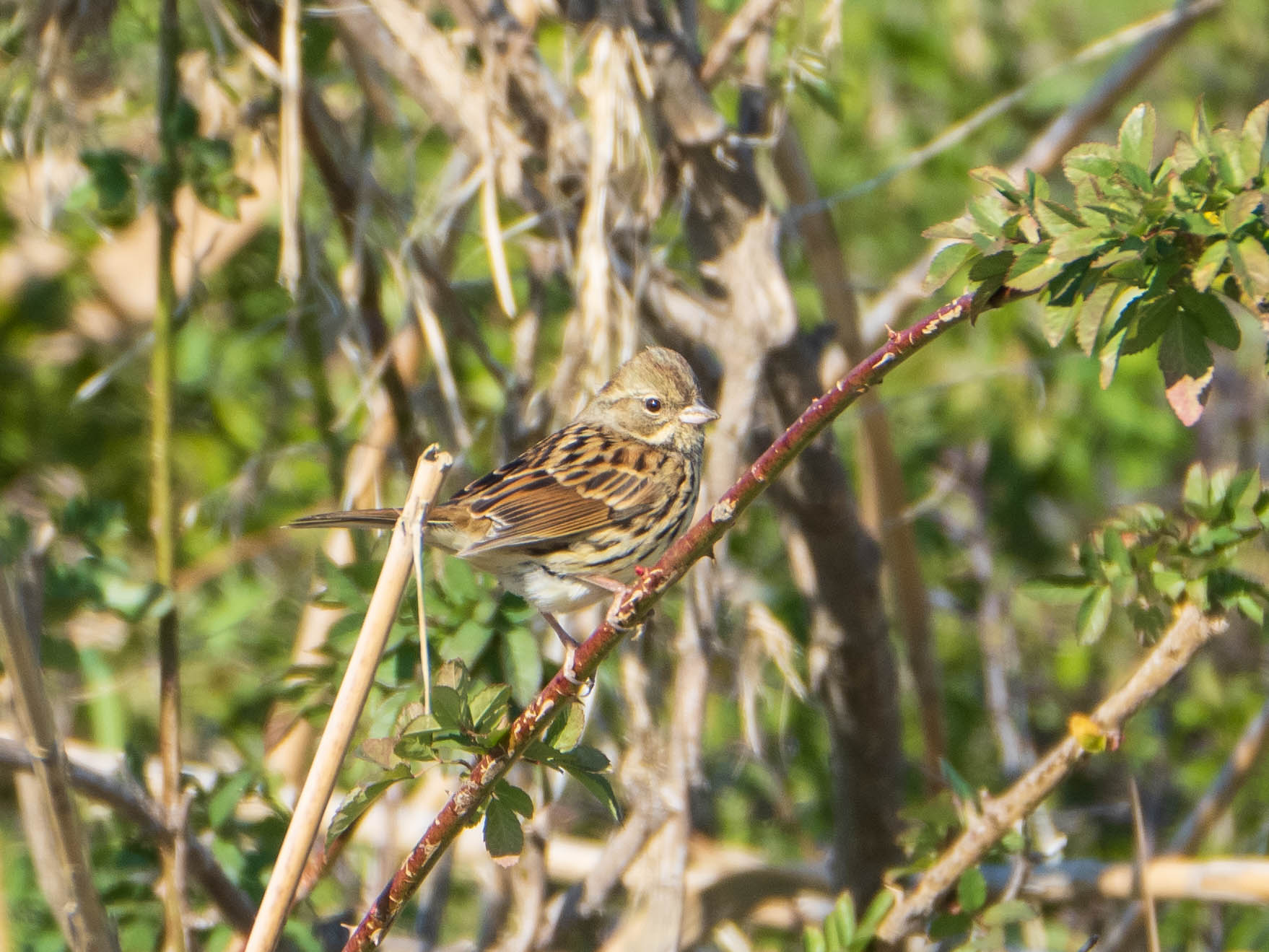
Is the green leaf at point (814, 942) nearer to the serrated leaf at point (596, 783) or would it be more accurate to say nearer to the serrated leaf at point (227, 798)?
the serrated leaf at point (596, 783)

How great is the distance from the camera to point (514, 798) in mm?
1620

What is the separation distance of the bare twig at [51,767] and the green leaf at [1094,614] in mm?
1447

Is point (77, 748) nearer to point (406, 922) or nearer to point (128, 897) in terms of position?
point (128, 897)

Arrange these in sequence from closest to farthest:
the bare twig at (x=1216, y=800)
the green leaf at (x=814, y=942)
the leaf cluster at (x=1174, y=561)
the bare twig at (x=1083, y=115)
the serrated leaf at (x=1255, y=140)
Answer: the serrated leaf at (x=1255, y=140) < the leaf cluster at (x=1174, y=561) < the green leaf at (x=814, y=942) < the bare twig at (x=1216, y=800) < the bare twig at (x=1083, y=115)

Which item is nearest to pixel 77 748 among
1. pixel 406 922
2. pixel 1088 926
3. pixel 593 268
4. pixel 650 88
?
pixel 406 922

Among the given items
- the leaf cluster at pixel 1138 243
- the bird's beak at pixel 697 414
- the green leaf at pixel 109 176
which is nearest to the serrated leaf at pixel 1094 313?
the leaf cluster at pixel 1138 243

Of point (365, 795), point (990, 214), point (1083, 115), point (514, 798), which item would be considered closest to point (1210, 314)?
point (990, 214)

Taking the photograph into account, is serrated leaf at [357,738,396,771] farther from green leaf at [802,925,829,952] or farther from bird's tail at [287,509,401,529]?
green leaf at [802,925,829,952]

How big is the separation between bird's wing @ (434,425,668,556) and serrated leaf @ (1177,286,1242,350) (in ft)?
4.31

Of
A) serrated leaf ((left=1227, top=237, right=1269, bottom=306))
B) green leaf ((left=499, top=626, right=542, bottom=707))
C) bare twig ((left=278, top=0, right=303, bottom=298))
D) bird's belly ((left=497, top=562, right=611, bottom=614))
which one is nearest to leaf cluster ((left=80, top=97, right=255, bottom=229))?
bare twig ((left=278, top=0, right=303, bottom=298))

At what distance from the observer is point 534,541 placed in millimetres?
2568

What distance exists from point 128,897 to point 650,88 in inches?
73.1

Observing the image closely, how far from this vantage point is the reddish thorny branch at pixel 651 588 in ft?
4.69

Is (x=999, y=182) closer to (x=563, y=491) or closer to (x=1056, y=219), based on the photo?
(x=1056, y=219)
